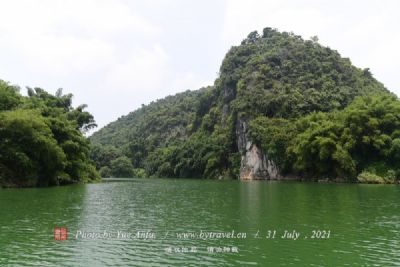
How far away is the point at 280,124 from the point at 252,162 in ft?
34.3

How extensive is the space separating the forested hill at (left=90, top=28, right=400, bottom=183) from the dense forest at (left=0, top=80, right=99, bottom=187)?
38.6 meters

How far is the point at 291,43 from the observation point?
119312mm

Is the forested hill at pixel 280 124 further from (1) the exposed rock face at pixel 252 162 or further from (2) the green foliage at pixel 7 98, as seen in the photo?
(2) the green foliage at pixel 7 98

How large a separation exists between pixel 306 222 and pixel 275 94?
7881 cm

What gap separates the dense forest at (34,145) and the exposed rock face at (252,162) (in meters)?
39.5

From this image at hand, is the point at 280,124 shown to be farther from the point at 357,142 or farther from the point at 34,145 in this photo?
the point at 34,145

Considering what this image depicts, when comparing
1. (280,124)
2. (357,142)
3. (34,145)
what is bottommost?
(34,145)

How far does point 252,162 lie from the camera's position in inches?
3686

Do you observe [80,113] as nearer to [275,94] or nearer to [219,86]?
[275,94]

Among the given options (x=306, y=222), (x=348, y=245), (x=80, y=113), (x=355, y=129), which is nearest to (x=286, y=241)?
(x=348, y=245)

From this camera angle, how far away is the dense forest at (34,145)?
158 feet

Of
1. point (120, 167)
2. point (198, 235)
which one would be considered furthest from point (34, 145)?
point (120, 167)

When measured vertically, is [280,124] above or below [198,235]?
above

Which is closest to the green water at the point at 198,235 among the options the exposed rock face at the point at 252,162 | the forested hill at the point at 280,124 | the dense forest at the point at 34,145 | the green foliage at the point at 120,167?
the dense forest at the point at 34,145
